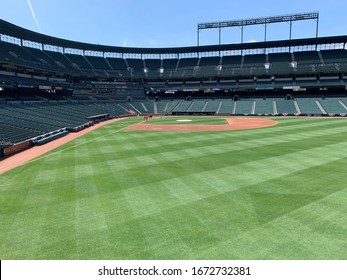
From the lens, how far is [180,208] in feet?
37.6

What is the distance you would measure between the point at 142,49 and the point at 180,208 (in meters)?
99.2

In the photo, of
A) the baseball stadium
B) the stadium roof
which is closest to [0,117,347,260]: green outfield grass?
the baseball stadium

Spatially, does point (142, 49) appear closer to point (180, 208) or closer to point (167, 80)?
point (167, 80)

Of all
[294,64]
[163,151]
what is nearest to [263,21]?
[294,64]

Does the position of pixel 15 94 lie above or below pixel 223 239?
above

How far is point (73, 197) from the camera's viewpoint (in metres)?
13.3

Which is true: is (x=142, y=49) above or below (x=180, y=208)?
above

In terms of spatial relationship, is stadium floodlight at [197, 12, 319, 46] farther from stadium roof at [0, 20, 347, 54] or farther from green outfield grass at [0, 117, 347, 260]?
green outfield grass at [0, 117, 347, 260]

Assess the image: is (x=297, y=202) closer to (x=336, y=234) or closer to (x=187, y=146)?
(x=336, y=234)

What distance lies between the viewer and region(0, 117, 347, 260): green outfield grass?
840 cm

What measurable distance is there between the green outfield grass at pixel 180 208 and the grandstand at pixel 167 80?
1484 inches

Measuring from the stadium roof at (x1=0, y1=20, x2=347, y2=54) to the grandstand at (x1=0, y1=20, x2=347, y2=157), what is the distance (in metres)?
0.23

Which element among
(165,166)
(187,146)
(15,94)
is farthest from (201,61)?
(165,166)

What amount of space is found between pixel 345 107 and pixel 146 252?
256ft
